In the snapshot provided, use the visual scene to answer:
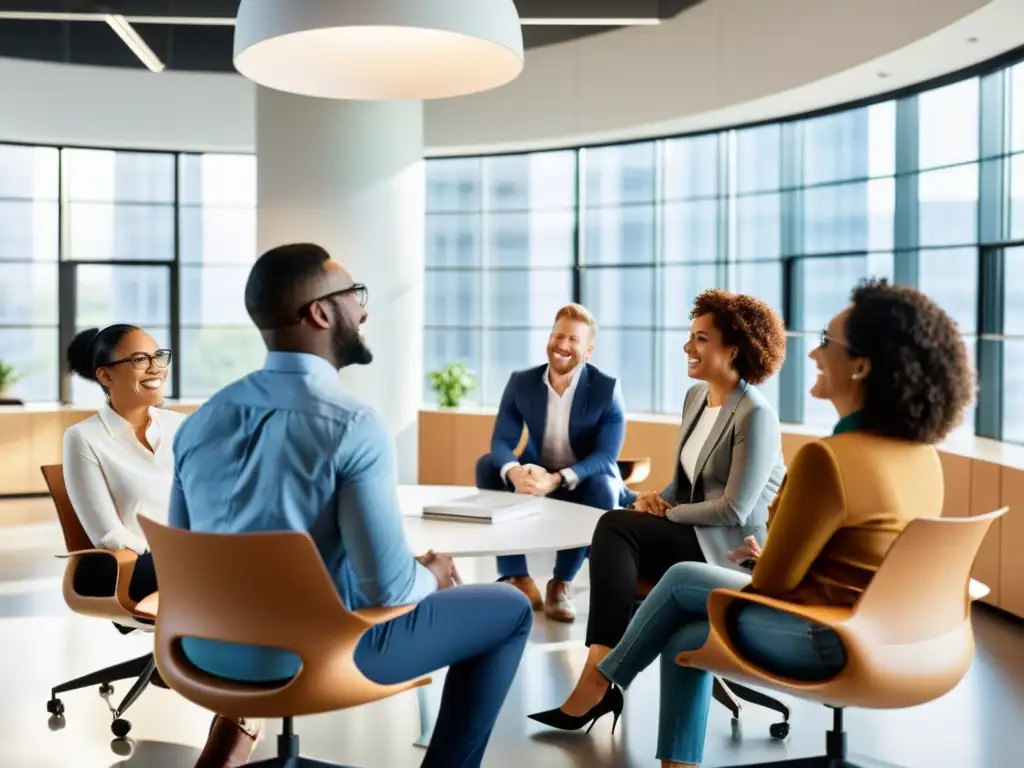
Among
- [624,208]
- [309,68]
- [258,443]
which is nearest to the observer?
[258,443]

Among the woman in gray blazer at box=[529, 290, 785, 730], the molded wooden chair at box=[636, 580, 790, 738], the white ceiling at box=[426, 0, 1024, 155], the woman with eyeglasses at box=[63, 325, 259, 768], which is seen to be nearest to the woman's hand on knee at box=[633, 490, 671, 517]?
the woman in gray blazer at box=[529, 290, 785, 730]

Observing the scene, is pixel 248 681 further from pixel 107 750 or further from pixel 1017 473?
pixel 1017 473

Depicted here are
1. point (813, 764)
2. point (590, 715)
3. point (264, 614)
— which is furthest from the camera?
point (590, 715)

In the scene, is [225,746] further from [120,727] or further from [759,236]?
[759,236]

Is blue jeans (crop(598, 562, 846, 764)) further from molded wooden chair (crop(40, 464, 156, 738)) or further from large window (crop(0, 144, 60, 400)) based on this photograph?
large window (crop(0, 144, 60, 400))

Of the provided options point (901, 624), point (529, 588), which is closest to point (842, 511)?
point (901, 624)

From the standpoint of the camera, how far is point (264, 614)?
92.7 inches

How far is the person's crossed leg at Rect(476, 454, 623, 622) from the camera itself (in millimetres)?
5246

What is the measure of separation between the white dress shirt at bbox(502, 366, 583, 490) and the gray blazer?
63.4 inches

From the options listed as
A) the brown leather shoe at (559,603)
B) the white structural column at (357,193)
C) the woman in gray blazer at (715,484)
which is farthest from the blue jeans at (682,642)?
the white structural column at (357,193)

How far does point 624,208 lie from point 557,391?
15.2 feet

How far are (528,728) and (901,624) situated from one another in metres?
1.61

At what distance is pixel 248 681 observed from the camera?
2.47m

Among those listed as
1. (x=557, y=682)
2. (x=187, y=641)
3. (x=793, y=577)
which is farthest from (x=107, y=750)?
(x=793, y=577)
